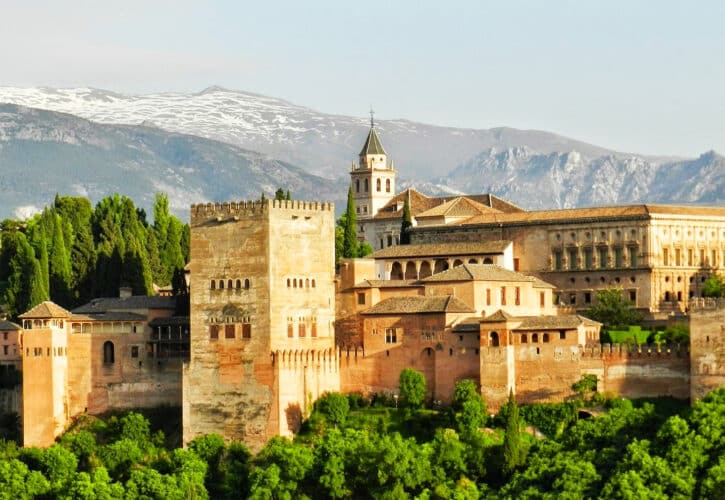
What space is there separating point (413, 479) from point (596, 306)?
23.2 metres

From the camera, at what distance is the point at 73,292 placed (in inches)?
3868

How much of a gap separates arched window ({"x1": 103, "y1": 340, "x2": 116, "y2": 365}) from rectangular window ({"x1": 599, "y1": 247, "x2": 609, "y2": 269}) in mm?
26142

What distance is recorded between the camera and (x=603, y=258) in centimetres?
9631

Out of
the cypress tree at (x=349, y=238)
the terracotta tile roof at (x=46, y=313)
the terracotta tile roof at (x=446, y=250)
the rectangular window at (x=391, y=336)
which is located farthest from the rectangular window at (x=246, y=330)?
the cypress tree at (x=349, y=238)

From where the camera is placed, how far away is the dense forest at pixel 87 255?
314 ft

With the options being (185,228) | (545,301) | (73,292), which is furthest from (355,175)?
(545,301)

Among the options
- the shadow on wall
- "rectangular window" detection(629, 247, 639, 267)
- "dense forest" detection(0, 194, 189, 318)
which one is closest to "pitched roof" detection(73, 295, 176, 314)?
"dense forest" detection(0, 194, 189, 318)

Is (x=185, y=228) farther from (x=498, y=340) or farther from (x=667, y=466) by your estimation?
(x=667, y=466)

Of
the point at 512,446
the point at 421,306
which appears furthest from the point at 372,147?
the point at 512,446

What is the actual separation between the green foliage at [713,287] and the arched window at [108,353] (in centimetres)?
2939

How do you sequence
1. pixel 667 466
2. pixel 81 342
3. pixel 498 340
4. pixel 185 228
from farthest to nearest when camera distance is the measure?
pixel 185 228 < pixel 81 342 < pixel 498 340 < pixel 667 466

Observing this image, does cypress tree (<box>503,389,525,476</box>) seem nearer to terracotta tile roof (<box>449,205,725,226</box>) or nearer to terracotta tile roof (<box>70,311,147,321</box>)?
terracotta tile roof (<box>70,311,147,321</box>)

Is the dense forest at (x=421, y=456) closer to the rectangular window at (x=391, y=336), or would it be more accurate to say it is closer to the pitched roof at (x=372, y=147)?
the rectangular window at (x=391, y=336)

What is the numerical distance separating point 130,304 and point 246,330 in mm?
10213
